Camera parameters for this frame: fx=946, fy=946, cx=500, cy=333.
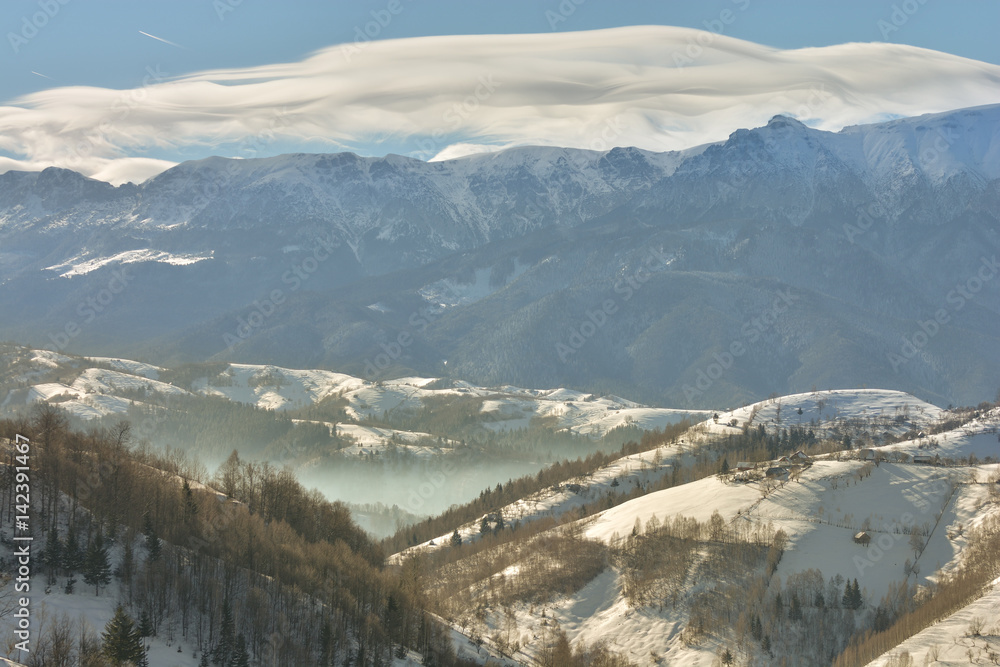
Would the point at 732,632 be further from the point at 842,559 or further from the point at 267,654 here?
the point at 267,654

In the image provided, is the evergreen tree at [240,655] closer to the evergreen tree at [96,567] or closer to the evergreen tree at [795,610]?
the evergreen tree at [96,567]

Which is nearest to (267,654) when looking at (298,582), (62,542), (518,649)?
(298,582)

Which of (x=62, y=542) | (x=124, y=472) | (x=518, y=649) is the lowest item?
(x=518, y=649)

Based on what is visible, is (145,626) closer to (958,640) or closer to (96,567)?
(96,567)

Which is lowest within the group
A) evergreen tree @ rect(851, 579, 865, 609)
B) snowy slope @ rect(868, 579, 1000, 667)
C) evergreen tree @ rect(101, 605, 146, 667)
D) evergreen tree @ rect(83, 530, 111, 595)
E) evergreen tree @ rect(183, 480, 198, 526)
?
snowy slope @ rect(868, 579, 1000, 667)

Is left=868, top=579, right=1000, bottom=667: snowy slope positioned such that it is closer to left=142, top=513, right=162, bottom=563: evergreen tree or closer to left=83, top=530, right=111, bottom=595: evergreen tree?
left=142, top=513, right=162, bottom=563: evergreen tree

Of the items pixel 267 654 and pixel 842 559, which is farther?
pixel 842 559

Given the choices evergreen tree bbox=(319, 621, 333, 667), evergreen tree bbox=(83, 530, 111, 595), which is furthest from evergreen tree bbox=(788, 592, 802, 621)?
evergreen tree bbox=(83, 530, 111, 595)

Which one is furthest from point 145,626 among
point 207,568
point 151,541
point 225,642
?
point 207,568
